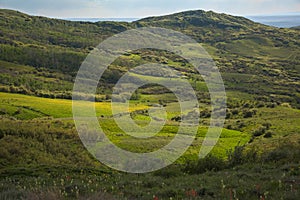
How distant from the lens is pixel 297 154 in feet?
61.2

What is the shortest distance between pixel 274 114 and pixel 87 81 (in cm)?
7498

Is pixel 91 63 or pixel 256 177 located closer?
pixel 256 177

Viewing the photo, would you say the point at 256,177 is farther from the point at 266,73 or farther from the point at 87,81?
the point at 266,73

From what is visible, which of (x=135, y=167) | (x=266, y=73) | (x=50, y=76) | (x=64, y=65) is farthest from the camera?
(x=266, y=73)

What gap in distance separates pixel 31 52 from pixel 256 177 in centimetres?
17406

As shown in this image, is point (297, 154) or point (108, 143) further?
point (108, 143)

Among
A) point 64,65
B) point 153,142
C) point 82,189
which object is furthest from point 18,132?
point 64,65

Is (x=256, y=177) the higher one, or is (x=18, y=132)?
(x=256, y=177)

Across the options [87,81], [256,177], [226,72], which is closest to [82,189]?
[256,177]

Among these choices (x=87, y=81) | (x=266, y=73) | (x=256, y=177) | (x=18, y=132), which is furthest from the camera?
(x=266, y=73)

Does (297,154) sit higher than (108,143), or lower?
higher

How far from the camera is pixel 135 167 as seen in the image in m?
22.0

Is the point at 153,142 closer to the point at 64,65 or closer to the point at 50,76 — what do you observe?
the point at 50,76

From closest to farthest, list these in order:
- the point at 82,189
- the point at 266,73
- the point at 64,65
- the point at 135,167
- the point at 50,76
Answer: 1. the point at 82,189
2. the point at 135,167
3. the point at 50,76
4. the point at 64,65
5. the point at 266,73
